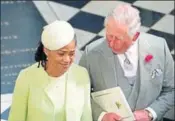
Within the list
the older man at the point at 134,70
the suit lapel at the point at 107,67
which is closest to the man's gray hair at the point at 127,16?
the older man at the point at 134,70

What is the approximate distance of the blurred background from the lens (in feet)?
16.4

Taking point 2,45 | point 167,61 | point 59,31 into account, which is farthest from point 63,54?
point 2,45

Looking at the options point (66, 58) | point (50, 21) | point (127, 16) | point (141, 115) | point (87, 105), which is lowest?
point (50, 21)

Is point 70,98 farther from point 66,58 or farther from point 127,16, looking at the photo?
point 127,16

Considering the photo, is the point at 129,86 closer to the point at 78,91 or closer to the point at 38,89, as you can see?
the point at 78,91

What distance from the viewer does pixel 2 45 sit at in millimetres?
5125

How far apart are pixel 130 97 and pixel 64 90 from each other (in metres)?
0.44

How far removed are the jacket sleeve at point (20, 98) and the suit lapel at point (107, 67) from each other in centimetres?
47

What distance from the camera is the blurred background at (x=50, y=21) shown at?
5000 millimetres

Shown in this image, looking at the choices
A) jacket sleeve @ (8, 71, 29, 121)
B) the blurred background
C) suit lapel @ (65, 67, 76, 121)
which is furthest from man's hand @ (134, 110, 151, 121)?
the blurred background

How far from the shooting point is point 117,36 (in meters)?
3.21

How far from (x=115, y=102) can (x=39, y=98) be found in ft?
1.45

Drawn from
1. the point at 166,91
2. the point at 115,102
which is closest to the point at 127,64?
the point at 115,102

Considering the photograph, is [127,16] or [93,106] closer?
[127,16]
